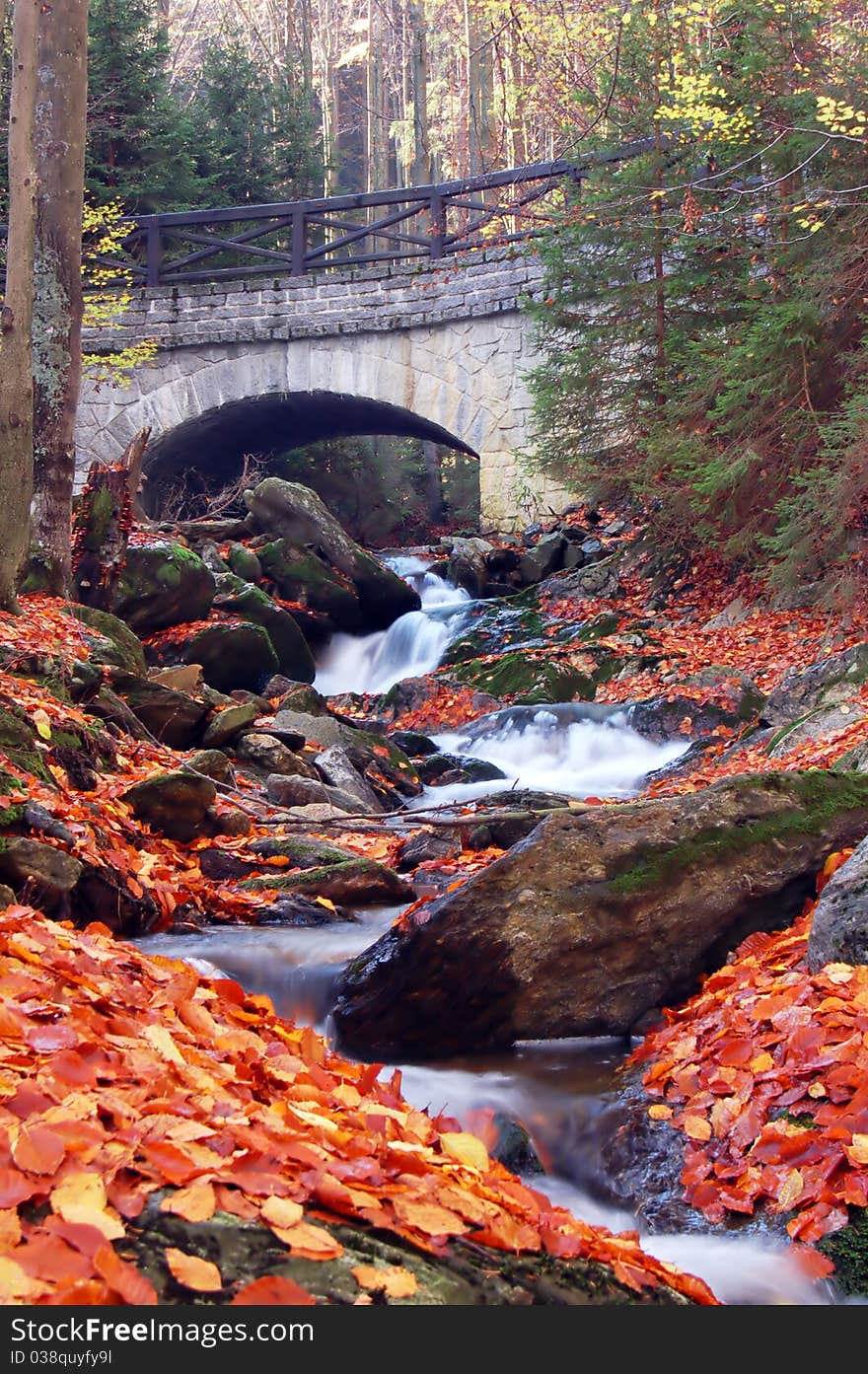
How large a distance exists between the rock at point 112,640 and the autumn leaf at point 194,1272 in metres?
6.83

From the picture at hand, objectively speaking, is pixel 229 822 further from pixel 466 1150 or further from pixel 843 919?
pixel 466 1150

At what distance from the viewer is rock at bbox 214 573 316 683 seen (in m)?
12.8

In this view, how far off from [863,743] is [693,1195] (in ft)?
9.76

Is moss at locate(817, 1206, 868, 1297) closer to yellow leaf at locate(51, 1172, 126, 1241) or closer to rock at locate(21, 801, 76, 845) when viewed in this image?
yellow leaf at locate(51, 1172, 126, 1241)

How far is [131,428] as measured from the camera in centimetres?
2039

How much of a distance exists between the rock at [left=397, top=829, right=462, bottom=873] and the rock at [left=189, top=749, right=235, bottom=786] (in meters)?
1.26

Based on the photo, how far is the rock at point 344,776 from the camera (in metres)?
8.45

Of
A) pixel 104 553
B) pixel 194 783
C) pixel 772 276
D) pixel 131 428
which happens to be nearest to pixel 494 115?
pixel 131 428

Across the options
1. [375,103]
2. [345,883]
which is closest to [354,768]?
[345,883]

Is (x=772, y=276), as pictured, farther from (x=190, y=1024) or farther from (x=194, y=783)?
(x=190, y=1024)

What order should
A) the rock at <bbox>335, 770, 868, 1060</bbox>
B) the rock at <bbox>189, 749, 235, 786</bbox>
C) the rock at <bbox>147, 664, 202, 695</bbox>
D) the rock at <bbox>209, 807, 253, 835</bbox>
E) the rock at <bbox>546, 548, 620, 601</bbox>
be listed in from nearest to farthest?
the rock at <bbox>335, 770, 868, 1060</bbox> → the rock at <bbox>209, 807, 253, 835</bbox> → the rock at <bbox>189, 749, 235, 786</bbox> → the rock at <bbox>147, 664, 202, 695</bbox> → the rock at <bbox>546, 548, 620, 601</bbox>

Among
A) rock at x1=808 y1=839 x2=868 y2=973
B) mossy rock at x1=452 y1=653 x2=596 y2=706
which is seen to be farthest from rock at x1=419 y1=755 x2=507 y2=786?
rock at x1=808 y1=839 x2=868 y2=973

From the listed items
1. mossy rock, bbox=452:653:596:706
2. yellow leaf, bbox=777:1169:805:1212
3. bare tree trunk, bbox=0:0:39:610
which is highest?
bare tree trunk, bbox=0:0:39:610

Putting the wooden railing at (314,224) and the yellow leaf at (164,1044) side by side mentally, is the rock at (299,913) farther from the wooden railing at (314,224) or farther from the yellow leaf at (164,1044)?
the wooden railing at (314,224)
